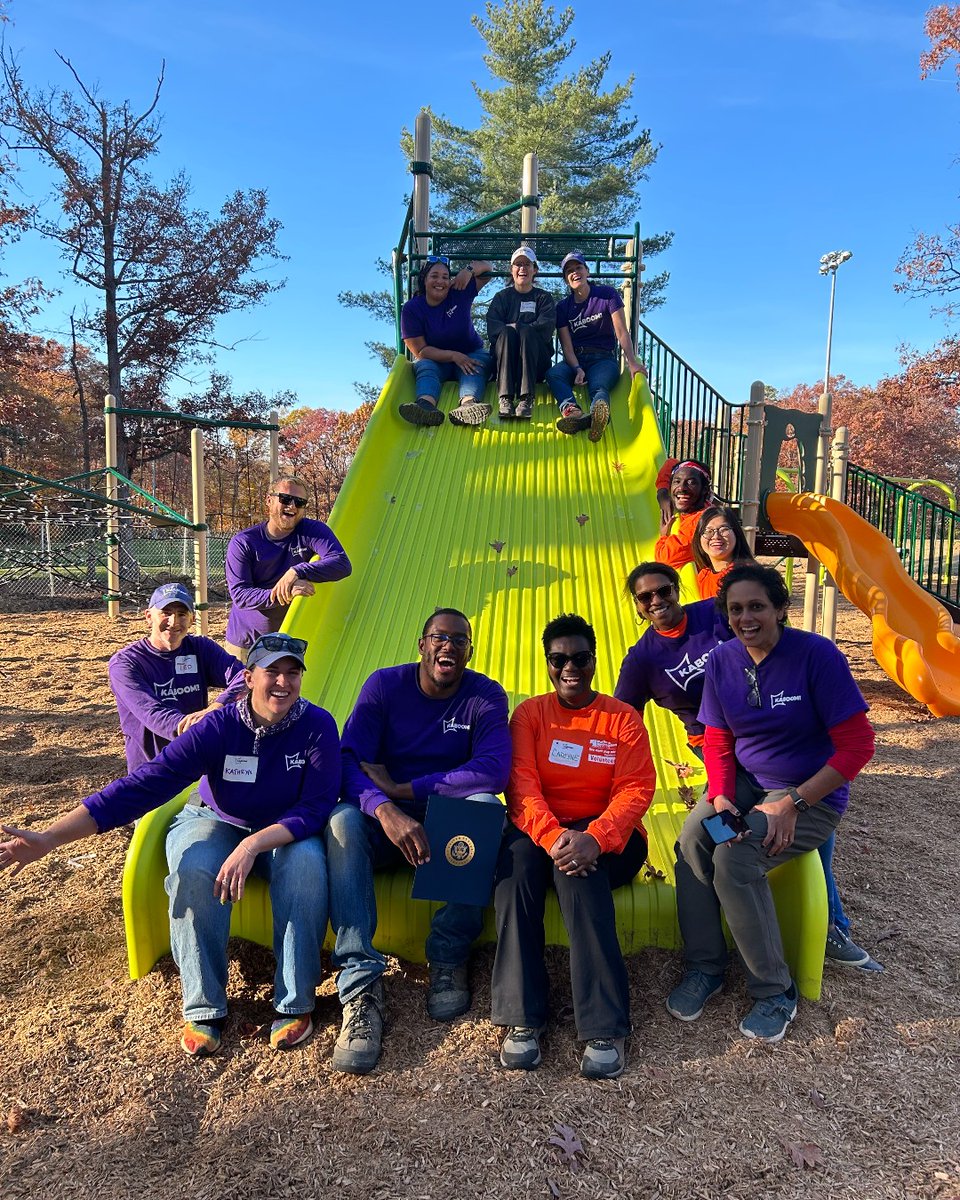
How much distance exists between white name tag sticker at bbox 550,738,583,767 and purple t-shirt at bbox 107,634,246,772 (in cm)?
129

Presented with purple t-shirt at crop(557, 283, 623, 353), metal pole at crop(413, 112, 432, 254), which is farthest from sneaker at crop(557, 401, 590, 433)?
metal pole at crop(413, 112, 432, 254)

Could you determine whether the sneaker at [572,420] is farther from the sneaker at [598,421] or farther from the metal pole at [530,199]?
the metal pole at [530,199]

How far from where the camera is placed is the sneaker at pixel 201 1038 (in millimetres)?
2502

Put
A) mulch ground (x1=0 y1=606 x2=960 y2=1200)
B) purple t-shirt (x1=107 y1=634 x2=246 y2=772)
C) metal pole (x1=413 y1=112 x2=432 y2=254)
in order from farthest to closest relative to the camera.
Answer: metal pole (x1=413 y1=112 x2=432 y2=254)
purple t-shirt (x1=107 y1=634 x2=246 y2=772)
mulch ground (x1=0 y1=606 x2=960 y2=1200)

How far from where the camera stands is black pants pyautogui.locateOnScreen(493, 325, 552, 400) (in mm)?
6949

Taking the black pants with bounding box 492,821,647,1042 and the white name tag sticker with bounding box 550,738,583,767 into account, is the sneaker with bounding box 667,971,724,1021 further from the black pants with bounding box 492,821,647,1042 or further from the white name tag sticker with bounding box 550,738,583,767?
the white name tag sticker with bounding box 550,738,583,767

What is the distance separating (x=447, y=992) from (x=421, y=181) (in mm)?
8254

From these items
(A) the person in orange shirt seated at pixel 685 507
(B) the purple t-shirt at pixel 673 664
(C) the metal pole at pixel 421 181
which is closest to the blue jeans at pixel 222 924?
(B) the purple t-shirt at pixel 673 664

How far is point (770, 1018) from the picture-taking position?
258cm

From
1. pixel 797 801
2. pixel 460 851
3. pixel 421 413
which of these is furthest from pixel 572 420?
pixel 460 851

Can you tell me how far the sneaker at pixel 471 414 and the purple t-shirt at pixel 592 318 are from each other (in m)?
1.06

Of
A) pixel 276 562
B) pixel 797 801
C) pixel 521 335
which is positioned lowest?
pixel 797 801

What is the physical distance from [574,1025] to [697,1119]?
1.63 feet

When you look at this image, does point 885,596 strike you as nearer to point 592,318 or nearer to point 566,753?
point 592,318
